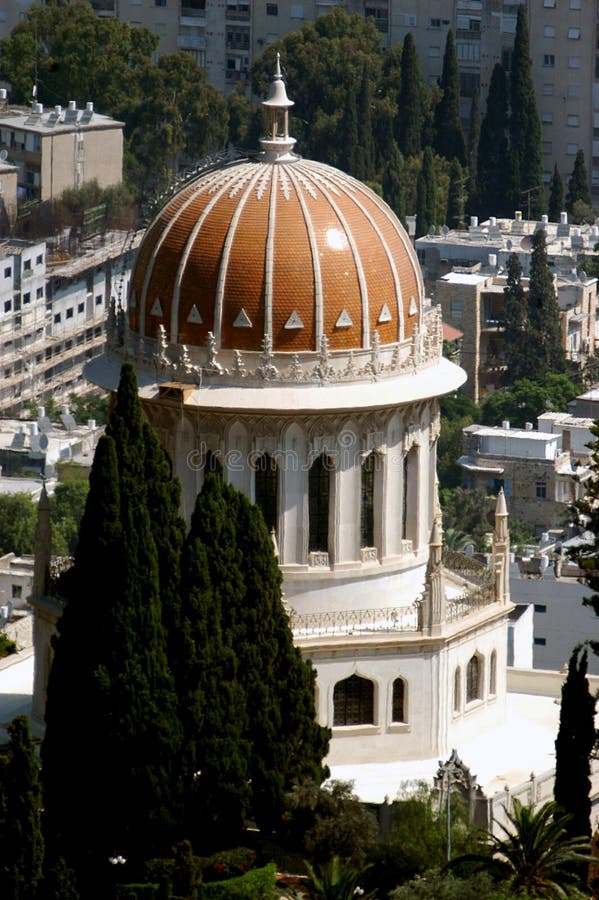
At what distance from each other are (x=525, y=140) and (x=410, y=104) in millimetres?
6399

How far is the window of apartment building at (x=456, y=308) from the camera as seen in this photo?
169250 mm

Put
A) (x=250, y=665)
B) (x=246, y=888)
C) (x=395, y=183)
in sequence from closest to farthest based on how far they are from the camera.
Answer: (x=246, y=888) < (x=250, y=665) < (x=395, y=183)

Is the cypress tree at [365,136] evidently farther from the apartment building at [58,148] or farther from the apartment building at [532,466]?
the apartment building at [532,466]

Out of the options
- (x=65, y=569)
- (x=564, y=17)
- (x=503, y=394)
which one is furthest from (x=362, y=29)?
(x=65, y=569)

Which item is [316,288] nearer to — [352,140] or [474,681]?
[474,681]

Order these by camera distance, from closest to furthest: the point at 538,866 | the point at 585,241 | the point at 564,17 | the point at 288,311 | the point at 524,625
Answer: the point at 538,866
the point at 288,311
the point at 524,625
the point at 585,241
the point at 564,17

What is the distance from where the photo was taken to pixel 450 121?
190m

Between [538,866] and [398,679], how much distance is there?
7.05 m

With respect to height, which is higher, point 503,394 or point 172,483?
point 172,483

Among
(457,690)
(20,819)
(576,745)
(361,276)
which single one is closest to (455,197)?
(457,690)

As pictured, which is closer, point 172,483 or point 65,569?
point 172,483

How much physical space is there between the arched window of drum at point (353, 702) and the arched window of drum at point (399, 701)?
48cm

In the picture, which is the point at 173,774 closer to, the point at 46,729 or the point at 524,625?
the point at 46,729

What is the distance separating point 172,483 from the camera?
7175cm
